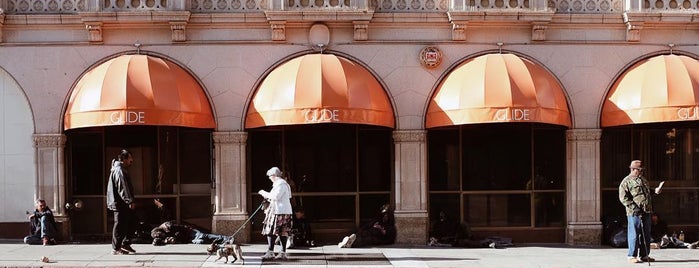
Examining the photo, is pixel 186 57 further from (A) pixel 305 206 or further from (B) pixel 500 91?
(B) pixel 500 91

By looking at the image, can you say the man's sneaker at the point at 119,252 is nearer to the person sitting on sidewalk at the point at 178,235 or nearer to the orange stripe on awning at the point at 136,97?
the person sitting on sidewalk at the point at 178,235

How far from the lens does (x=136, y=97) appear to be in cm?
1543

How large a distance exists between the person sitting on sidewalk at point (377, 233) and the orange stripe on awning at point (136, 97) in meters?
3.74

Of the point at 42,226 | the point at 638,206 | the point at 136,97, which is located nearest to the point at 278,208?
the point at 136,97

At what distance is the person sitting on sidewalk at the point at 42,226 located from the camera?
630 inches

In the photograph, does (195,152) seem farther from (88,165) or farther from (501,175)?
(501,175)

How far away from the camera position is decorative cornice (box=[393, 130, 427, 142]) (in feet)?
55.2

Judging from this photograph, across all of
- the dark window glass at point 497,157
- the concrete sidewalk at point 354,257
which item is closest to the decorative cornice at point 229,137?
the concrete sidewalk at point 354,257

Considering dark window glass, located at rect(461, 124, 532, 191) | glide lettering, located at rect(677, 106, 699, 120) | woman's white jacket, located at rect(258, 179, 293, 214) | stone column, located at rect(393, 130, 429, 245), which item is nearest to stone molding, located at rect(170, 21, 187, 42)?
woman's white jacket, located at rect(258, 179, 293, 214)

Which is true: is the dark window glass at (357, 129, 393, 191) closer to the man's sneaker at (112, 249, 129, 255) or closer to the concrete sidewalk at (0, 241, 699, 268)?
the concrete sidewalk at (0, 241, 699, 268)

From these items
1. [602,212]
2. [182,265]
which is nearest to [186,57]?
[182,265]

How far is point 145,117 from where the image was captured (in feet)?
50.4

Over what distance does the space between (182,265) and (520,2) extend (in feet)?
28.5

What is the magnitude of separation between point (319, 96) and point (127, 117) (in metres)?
3.63
